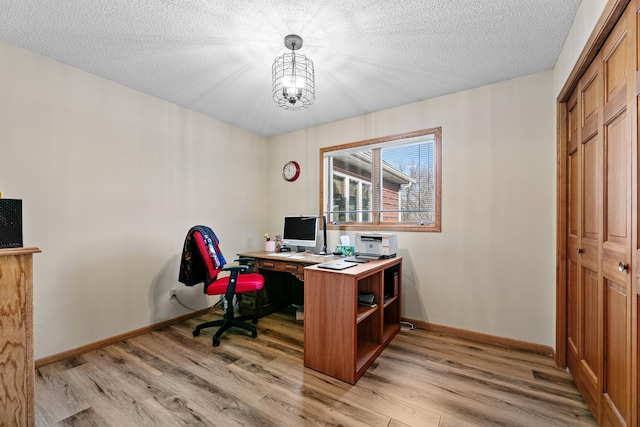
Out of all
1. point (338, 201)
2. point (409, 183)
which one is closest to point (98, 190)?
point (338, 201)

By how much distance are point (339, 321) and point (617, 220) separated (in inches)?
64.4

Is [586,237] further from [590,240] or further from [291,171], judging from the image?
[291,171]

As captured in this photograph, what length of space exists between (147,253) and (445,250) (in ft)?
9.91

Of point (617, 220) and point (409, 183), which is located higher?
point (409, 183)

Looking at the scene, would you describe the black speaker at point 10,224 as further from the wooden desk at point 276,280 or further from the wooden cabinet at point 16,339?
the wooden desk at point 276,280

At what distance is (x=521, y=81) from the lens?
8.11 feet

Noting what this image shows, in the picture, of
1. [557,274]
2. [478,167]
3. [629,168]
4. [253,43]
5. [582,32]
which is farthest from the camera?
[478,167]

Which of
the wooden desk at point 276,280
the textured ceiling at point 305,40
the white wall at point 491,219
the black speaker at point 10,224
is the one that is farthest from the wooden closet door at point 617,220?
the black speaker at point 10,224

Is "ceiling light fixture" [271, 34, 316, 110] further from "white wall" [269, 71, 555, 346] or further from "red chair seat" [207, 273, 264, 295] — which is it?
"red chair seat" [207, 273, 264, 295]

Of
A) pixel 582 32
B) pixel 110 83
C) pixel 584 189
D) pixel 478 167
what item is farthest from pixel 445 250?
pixel 110 83

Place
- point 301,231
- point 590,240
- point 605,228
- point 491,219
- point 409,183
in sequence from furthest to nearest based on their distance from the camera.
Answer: point 301,231 < point 409,183 < point 491,219 < point 590,240 < point 605,228

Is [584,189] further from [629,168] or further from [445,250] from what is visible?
[445,250]

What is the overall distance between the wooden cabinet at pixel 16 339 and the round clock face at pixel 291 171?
9.18ft

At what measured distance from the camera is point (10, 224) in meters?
1.43
